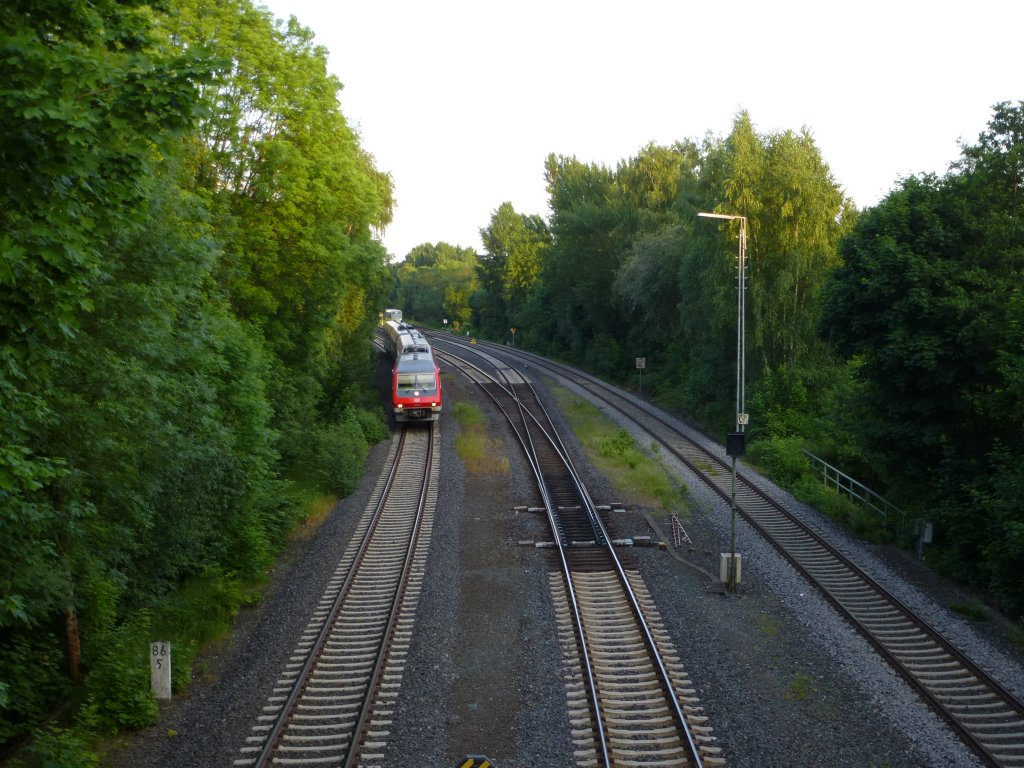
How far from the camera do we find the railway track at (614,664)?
9.48m

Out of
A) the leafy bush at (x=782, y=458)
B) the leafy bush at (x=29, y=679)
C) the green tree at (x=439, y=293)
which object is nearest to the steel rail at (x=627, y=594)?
the leafy bush at (x=782, y=458)

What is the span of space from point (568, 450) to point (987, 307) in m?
14.2

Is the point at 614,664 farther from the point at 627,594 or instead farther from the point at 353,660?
the point at 353,660

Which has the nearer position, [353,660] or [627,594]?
[353,660]

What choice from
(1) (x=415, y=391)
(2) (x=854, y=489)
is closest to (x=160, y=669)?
(2) (x=854, y=489)

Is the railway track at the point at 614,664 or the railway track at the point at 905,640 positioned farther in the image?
the railway track at the point at 905,640

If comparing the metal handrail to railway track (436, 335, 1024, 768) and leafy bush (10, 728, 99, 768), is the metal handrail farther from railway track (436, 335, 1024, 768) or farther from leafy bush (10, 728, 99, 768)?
leafy bush (10, 728, 99, 768)

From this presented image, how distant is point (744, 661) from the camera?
11.9 metres

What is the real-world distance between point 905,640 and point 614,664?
4940 mm

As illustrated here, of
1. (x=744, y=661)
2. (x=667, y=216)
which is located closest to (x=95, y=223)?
(x=744, y=661)

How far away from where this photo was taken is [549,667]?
1158 cm

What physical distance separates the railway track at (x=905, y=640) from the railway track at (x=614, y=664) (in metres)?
3.16

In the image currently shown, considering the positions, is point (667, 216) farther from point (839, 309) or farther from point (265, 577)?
point (265, 577)

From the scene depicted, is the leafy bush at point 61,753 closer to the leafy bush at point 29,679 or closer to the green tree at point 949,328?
the leafy bush at point 29,679
